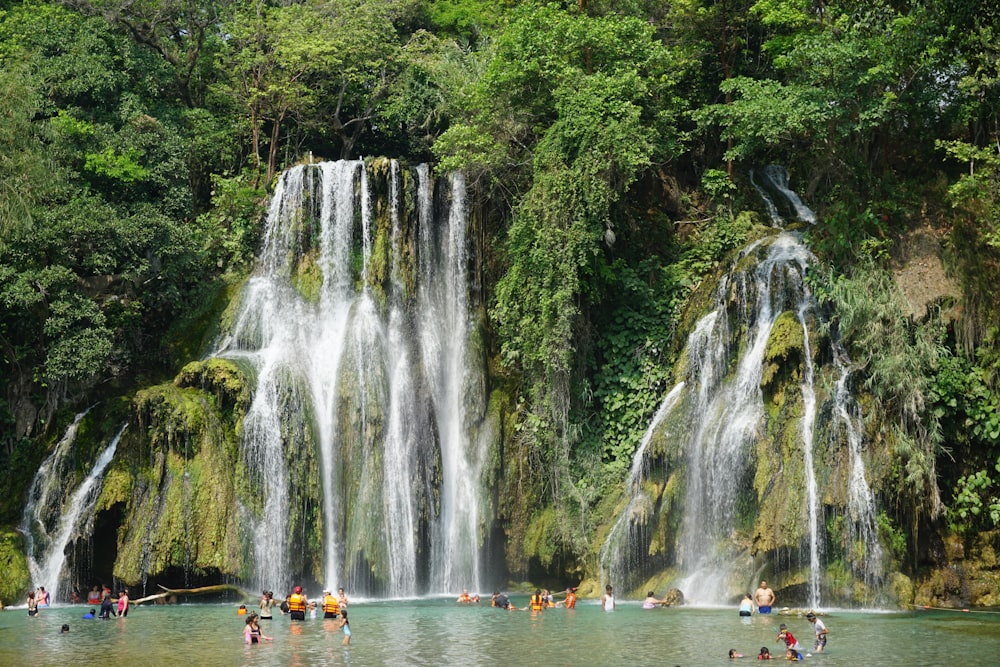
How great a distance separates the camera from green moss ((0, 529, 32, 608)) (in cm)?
2700

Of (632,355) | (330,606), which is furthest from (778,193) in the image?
(330,606)

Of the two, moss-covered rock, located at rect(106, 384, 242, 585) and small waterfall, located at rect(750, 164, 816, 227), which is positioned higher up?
small waterfall, located at rect(750, 164, 816, 227)

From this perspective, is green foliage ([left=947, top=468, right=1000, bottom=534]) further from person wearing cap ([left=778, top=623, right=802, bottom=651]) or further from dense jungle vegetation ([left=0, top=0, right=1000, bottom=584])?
person wearing cap ([left=778, top=623, right=802, bottom=651])

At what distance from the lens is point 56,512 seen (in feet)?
91.9

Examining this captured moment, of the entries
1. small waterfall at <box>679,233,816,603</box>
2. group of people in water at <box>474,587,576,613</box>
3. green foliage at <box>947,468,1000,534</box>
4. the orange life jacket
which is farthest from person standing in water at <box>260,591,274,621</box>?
green foliage at <box>947,468,1000,534</box>

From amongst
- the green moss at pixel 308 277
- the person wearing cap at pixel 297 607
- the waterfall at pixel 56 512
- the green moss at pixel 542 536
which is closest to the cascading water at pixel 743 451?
the green moss at pixel 542 536

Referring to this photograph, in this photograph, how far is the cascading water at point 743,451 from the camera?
2367 centimetres

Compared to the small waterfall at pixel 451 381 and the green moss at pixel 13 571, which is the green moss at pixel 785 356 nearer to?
the small waterfall at pixel 451 381

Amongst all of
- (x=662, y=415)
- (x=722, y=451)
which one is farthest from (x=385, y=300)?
(x=722, y=451)

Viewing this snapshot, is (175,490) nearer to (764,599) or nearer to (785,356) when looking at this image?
(764,599)

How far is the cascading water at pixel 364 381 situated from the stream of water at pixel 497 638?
11.8ft

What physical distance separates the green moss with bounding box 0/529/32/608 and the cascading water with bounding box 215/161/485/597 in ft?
18.7

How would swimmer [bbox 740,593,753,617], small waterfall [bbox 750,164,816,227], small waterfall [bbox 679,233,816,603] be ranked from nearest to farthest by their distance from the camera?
swimmer [bbox 740,593,753,617], small waterfall [bbox 679,233,816,603], small waterfall [bbox 750,164,816,227]

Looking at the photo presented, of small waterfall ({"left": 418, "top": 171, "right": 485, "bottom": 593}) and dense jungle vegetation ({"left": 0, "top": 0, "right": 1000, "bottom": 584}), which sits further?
small waterfall ({"left": 418, "top": 171, "right": 485, "bottom": 593})
